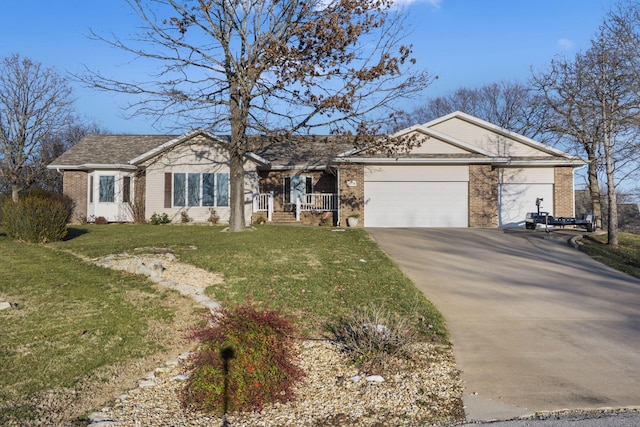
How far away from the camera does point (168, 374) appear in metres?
5.59

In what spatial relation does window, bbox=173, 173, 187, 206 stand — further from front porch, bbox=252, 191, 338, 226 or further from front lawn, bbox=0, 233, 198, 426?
front lawn, bbox=0, 233, 198, 426

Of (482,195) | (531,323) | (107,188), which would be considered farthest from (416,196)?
(107,188)

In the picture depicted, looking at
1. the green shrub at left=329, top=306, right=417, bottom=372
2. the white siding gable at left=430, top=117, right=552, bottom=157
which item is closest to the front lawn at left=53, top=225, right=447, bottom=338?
the green shrub at left=329, top=306, right=417, bottom=372

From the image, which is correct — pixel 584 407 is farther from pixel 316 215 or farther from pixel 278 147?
pixel 278 147

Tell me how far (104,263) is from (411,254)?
26.3 ft

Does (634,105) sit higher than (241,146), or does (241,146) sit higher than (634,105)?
(634,105)

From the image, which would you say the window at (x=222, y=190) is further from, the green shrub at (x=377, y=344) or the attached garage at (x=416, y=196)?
the green shrub at (x=377, y=344)

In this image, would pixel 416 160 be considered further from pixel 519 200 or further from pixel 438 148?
pixel 519 200

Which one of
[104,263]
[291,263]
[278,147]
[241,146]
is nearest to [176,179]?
[278,147]

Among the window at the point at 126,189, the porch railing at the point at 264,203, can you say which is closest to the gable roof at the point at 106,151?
the window at the point at 126,189

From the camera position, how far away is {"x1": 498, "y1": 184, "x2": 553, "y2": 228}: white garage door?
72.2 feet

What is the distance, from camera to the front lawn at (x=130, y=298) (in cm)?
559

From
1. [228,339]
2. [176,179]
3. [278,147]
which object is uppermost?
[278,147]

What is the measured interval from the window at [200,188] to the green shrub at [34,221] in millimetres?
7138
